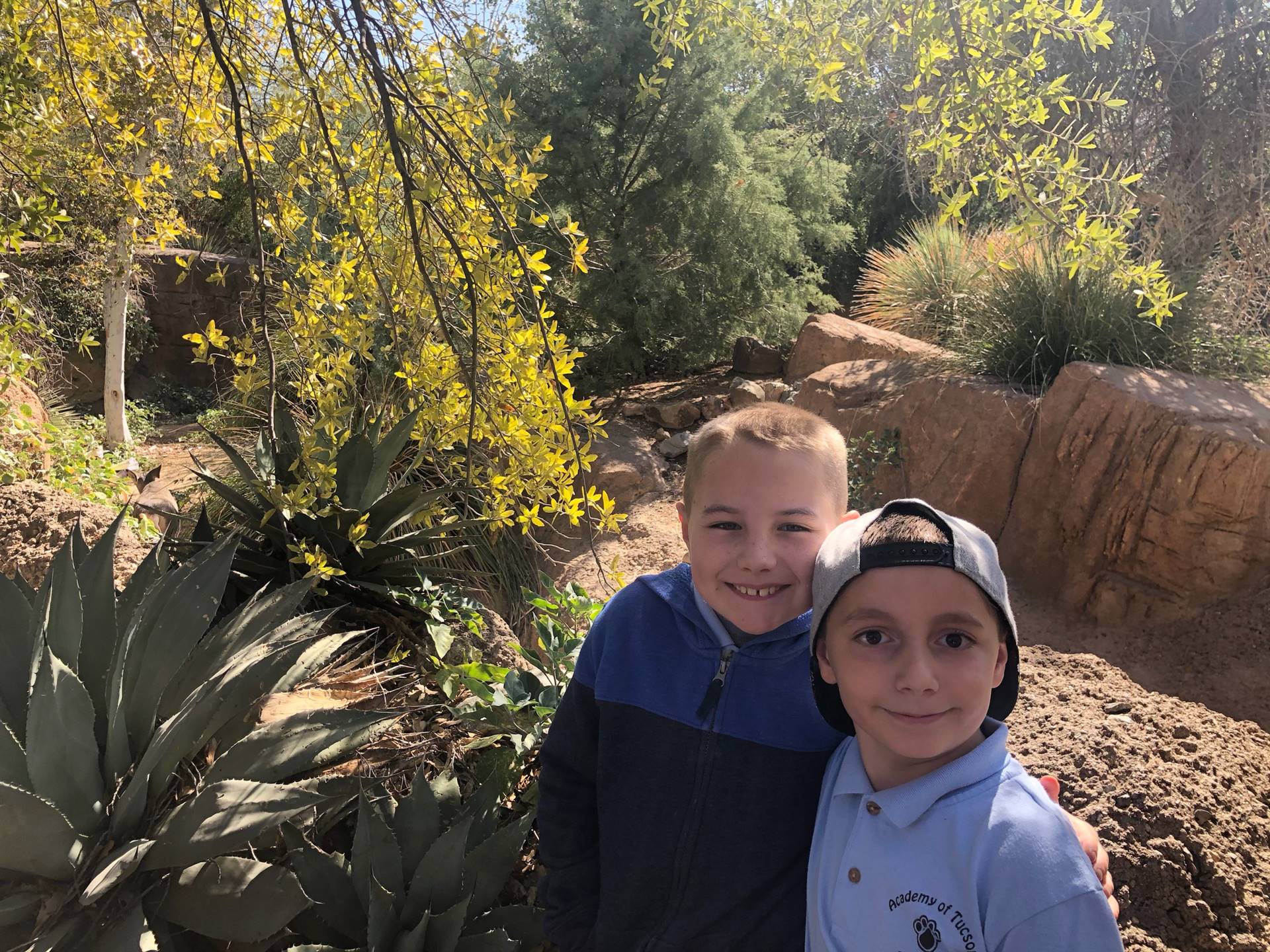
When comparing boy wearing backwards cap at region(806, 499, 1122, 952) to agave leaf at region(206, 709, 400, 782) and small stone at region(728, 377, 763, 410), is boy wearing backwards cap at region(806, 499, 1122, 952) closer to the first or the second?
agave leaf at region(206, 709, 400, 782)

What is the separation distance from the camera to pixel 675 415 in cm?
848

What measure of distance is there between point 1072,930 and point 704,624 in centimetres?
70

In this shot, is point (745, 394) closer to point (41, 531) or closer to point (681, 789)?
point (41, 531)

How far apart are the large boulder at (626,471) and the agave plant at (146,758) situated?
14.7 ft

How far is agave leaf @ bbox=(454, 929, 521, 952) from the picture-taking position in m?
1.72

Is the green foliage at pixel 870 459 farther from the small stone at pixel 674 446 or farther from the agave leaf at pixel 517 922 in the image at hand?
the agave leaf at pixel 517 922

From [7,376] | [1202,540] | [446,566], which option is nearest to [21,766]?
[446,566]

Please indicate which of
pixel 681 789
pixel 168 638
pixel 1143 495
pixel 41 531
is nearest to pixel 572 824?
pixel 681 789

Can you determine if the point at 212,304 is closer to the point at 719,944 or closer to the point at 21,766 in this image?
the point at 21,766

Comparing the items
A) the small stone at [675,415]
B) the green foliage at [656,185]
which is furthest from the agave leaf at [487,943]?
the green foliage at [656,185]

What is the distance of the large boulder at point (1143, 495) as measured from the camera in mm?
4922

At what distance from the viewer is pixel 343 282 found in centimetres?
240

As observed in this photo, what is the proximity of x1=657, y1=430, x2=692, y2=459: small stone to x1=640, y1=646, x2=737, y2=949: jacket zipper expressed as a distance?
6.38 m

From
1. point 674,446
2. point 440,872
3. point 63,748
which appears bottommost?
point 674,446
